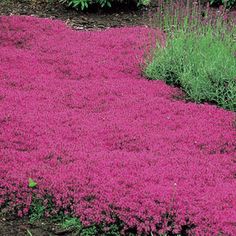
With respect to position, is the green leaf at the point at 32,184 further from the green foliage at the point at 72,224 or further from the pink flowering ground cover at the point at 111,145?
the green foliage at the point at 72,224

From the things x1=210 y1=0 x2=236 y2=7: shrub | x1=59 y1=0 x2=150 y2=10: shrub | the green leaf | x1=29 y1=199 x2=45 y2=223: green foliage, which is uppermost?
x1=59 y1=0 x2=150 y2=10: shrub

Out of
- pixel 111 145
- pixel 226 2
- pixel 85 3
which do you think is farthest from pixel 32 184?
pixel 226 2

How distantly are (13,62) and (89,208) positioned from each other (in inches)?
172

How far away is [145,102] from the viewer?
299 inches

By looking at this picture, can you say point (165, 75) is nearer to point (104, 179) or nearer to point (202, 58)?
point (202, 58)

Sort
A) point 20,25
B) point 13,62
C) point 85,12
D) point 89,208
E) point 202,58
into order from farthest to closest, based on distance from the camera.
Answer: point 85,12 → point 20,25 → point 13,62 → point 202,58 → point 89,208

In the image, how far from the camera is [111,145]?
6.38 metres

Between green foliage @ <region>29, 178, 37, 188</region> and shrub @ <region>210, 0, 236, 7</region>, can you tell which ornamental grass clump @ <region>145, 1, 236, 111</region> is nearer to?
green foliage @ <region>29, 178, 37, 188</region>

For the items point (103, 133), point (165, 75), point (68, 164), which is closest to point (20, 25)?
point (165, 75)

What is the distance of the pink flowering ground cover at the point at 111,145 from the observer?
5094 millimetres

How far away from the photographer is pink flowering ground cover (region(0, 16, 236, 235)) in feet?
16.7

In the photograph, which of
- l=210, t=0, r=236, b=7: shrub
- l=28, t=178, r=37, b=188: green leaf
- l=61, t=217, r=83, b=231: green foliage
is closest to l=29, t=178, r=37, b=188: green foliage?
l=28, t=178, r=37, b=188: green leaf

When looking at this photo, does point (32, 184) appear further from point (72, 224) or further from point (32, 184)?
point (72, 224)

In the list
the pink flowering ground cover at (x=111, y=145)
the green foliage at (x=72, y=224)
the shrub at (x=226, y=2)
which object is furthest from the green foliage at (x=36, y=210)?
the shrub at (x=226, y=2)
